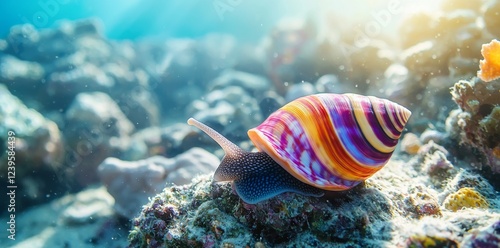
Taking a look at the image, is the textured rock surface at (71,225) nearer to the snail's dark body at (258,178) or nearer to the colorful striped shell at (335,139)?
the snail's dark body at (258,178)

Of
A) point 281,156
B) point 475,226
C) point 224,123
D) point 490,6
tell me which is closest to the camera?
point 475,226

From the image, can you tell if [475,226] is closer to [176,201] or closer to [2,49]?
[176,201]

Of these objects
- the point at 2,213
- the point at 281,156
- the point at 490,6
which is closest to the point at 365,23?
the point at 490,6

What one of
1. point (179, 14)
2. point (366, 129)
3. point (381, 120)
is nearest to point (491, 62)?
point (381, 120)

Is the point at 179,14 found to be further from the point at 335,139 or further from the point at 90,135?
the point at 335,139

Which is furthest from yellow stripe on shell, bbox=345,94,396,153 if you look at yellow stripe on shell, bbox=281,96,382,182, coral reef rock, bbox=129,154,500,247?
coral reef rock, bbox=129,154,500,247

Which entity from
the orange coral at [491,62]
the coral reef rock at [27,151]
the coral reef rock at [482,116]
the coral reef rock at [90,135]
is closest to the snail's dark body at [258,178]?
the coral reef rock at [482,116]

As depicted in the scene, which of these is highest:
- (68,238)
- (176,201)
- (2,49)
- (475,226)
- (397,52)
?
(397,52)
